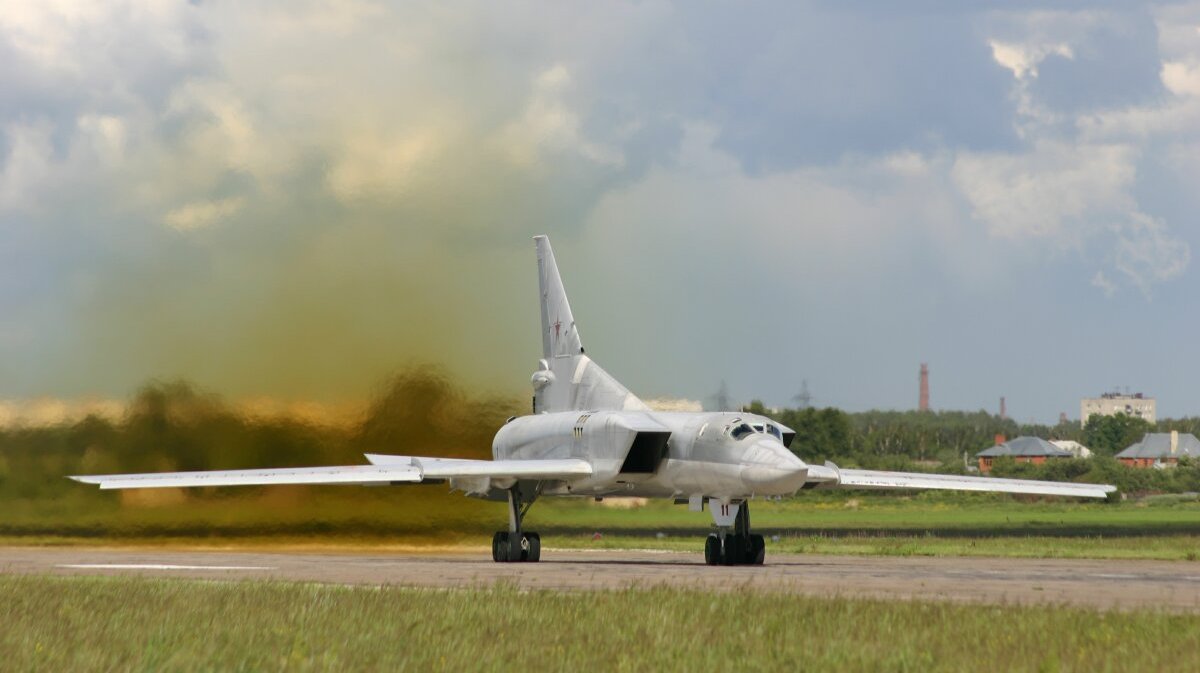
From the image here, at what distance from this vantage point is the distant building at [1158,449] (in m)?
171

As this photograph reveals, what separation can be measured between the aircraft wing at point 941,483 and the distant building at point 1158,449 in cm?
13891

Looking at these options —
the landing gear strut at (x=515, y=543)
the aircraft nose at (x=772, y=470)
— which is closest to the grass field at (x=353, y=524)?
the landing gear strut at (x=515, y=543)

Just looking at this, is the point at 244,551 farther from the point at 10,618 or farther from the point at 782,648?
the point at 782,648

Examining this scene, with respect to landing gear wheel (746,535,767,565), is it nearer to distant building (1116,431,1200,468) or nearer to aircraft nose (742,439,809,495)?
aircraft nose (742,439,809,495)

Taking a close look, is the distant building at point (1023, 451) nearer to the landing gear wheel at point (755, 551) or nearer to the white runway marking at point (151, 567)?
the landing gear wheel at point (755, 551)

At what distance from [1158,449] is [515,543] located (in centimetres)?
14737

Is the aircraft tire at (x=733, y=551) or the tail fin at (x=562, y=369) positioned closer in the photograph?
the aircraft tire at (x=733, y=551)

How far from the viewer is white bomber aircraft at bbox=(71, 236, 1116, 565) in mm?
35000

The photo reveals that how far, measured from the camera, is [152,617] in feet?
64.2

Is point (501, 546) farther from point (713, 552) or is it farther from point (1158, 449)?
point (1158, 449)

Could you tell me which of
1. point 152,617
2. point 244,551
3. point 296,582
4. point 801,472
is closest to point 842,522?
point 244,551

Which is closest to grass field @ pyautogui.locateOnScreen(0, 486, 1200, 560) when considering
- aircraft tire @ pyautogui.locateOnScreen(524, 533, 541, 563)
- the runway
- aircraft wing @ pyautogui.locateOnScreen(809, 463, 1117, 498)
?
the runway

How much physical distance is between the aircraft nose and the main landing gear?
4.75 feet

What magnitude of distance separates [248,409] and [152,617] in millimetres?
23582
